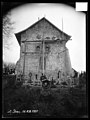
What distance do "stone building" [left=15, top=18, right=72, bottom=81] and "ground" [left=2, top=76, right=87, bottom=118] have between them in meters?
0.34

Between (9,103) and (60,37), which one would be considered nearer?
(9,103)

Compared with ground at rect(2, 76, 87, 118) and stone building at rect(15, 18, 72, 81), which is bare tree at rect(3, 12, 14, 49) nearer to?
stone building at rect(15, 18, 72, 81)

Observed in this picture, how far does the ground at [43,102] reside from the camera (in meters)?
4.38

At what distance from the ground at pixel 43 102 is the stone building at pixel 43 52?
0.34m

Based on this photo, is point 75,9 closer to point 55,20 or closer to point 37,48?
point 55,20

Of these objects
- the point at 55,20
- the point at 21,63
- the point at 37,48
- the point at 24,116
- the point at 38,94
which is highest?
the point at 55,20

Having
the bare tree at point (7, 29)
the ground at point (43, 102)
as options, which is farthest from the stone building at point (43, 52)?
the ground at point (43, 102)

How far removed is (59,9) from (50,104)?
2020mm

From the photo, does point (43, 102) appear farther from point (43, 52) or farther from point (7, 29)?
point (7, 29)

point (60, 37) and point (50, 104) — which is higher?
point (60, 37)

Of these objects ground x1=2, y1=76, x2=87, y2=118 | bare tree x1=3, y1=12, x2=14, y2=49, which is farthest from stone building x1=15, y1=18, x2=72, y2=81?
ground x1=2, y1=76, x2=87, y2=118

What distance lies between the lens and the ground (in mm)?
4383

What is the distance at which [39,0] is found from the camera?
456 centimetres

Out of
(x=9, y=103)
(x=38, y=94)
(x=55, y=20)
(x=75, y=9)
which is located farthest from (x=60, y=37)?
(x=9, y=103)
